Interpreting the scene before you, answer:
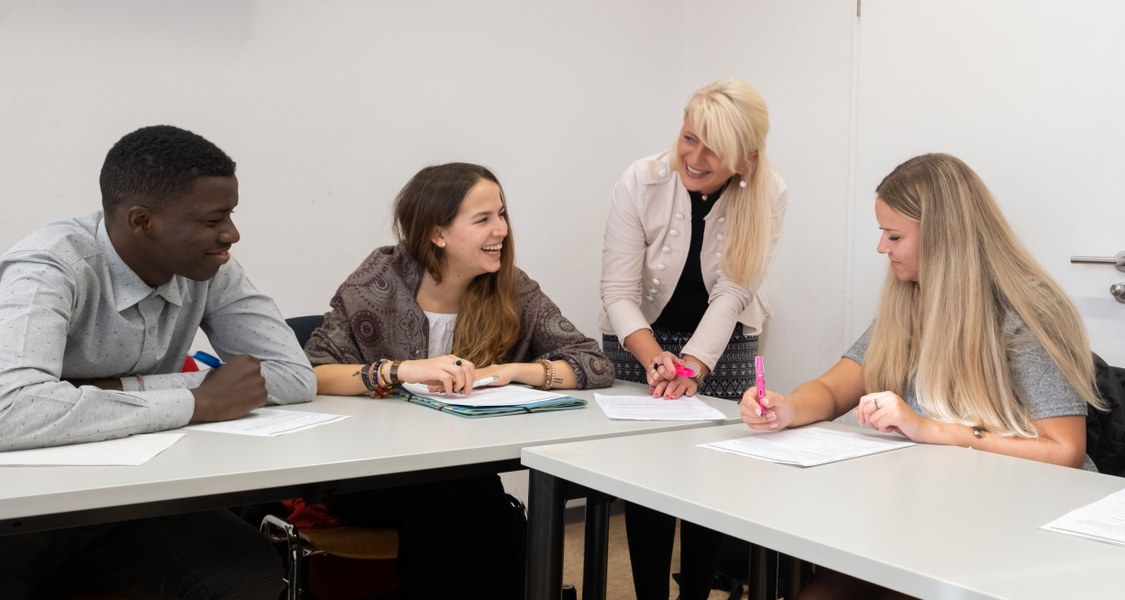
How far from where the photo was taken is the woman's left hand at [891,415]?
5.24ft

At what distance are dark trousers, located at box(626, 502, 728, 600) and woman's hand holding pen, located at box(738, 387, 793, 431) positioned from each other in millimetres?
561

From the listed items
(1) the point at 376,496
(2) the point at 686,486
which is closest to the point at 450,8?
(1) the point at 376,496

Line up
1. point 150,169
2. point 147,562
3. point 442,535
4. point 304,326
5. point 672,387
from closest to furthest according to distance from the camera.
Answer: point 147,562, point 150,169, point 442,535, point 672,387, point 304,326

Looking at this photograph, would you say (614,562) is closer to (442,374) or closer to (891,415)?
(442,374)

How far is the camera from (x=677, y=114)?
3875mm

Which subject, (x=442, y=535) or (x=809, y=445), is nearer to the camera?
(x=809, y=445)

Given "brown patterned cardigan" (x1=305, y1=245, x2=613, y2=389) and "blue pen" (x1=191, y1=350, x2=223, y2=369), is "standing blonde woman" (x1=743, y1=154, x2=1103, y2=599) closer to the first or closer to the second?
"brown patterned cardigan" (x1=305, y1=245, x2=613, y2=389)

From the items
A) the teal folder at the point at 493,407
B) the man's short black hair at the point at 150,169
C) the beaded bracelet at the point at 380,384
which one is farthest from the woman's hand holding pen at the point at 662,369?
the man's short black hair at the point at 150,169

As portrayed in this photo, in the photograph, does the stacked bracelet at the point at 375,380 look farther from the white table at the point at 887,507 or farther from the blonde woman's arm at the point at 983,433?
the blonde woman's arm at the point at 983,433

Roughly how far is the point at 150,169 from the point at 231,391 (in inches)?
16.4

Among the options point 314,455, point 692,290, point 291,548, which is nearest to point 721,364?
point 692,290

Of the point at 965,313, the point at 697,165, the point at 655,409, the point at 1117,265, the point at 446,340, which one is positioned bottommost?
the point at 655,409

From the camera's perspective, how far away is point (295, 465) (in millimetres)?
1284

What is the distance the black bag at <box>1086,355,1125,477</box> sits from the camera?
1641mm
